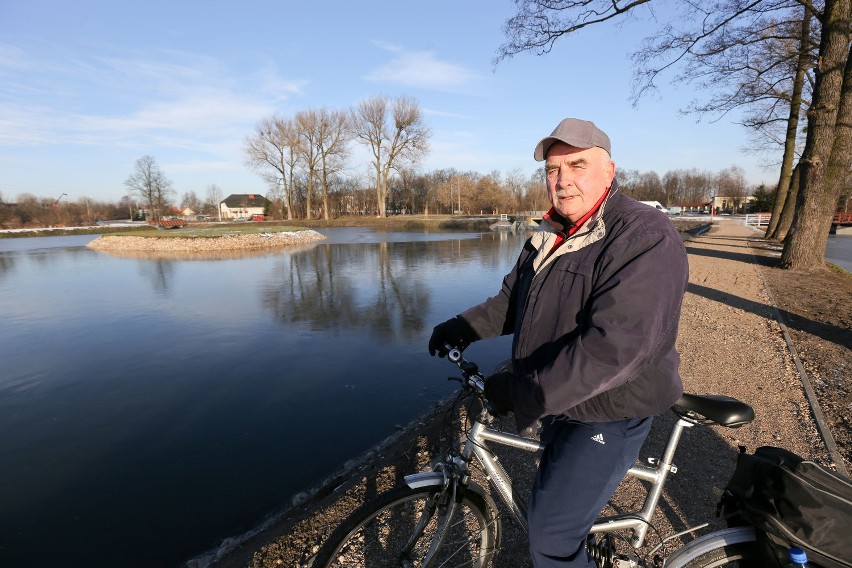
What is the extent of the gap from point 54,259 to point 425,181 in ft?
214

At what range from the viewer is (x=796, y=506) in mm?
1589

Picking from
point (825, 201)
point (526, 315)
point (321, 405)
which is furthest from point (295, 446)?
point (825, 201)

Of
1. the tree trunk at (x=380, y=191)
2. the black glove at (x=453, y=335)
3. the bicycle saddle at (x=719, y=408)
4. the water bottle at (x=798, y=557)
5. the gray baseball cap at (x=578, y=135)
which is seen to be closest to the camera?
the water bottle at (x=798, y=557)

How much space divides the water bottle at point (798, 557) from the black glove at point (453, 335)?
1.42 metres

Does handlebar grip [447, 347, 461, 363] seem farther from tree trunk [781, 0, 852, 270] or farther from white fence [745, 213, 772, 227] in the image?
white fence [745, 213, 772, 227]

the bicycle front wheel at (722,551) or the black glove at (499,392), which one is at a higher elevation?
the black glove at (499,392)

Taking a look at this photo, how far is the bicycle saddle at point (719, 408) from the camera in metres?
1.87

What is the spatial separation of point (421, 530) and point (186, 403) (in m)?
4.33

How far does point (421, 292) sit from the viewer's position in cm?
1199

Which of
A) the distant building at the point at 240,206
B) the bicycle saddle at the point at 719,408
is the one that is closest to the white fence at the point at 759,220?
the bicycle saddle at the point at 719,408

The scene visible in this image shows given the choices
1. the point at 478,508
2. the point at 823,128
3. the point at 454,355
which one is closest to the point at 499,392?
the point at 454,355

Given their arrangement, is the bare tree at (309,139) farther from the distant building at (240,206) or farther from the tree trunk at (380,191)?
the distant building at (240,206)

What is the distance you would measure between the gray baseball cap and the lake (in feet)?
11.1

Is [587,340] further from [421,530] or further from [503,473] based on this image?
[421,530]
